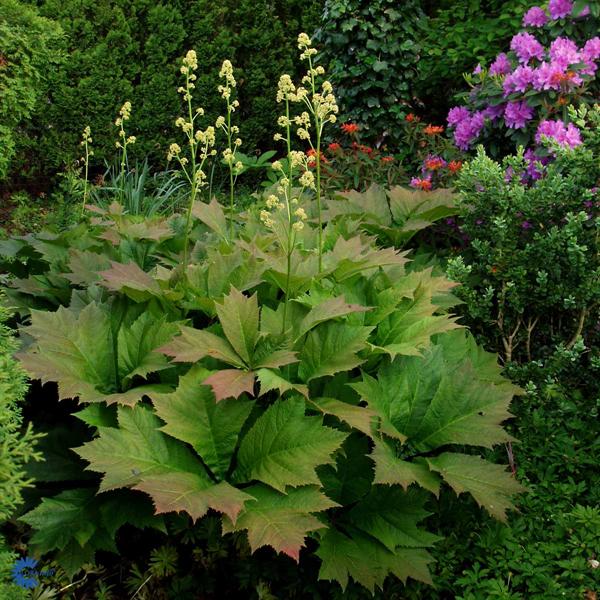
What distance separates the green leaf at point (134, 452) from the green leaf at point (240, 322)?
1.15ft

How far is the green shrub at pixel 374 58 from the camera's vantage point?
564 centimetres

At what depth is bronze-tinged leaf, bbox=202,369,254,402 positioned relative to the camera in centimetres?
206

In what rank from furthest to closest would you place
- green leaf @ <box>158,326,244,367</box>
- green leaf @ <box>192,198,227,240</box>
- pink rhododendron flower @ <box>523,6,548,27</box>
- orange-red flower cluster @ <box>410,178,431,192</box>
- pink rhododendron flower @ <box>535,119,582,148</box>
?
pink rhododendron flower @ <box>523,6,548,27</box> → orange-red flower cluster @ <box>410,178,431,192</box> → pink rhododendron flower @ <box>535,119,582,148</box> → green leaf @ <box>192,198,227,240</box> → green leaf @ <box>158,326,244,367</box>

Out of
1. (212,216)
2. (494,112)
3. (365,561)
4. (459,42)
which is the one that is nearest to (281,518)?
(365,561)

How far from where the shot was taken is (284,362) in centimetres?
216

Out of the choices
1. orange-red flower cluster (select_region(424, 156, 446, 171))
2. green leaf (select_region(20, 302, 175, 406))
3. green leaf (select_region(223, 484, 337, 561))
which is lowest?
green leaf (select_region(223, 484, 337, 561))

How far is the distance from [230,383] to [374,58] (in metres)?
4.30

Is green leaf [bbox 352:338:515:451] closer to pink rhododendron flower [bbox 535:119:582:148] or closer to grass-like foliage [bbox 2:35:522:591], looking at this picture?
grass-like foliage [bbox 2:35:522:591]

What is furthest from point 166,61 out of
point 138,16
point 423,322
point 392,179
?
point 423,322

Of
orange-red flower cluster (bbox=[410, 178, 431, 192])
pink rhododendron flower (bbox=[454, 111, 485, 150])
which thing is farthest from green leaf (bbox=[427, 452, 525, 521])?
pink rhododendron flower (bbox=[454, 111, 485, 150])

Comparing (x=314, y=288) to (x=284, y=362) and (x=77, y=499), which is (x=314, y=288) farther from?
(x=77, y=499)

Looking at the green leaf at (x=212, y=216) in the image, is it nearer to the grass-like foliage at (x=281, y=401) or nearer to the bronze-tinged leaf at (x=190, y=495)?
the grass-like foliage at (x=281, y=401)

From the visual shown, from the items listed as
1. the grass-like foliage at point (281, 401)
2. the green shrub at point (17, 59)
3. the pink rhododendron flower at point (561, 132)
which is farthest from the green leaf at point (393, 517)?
the green shrub at point (17, 59)

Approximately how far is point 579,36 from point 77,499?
3749 millimetres
